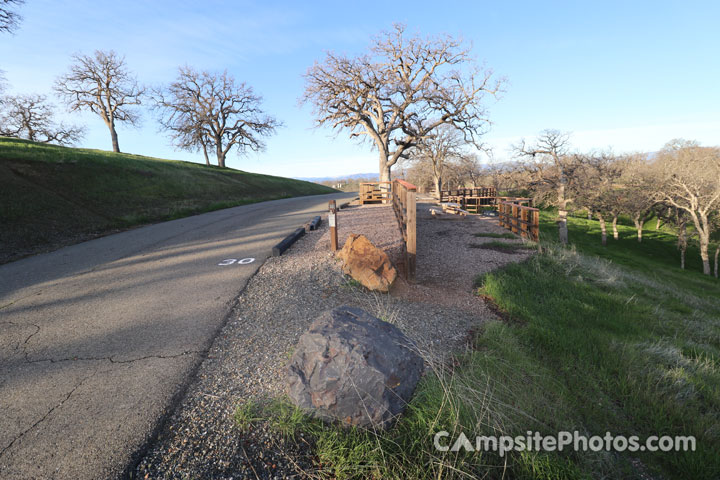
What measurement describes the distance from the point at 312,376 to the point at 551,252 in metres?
8.52

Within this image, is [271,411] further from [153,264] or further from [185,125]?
[185,125]

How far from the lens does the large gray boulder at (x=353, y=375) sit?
2637 mm

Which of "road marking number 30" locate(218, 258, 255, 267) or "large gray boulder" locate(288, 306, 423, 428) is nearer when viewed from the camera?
"large gray boulder" locate(288, 306, 423, 428)

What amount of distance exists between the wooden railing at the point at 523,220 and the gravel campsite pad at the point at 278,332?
310 centimetres

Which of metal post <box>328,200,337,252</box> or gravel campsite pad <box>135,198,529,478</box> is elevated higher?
metal post <box>328,200,337,252</box>

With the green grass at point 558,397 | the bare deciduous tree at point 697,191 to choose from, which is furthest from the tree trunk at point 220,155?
the bare deciduous tree at point 697,191

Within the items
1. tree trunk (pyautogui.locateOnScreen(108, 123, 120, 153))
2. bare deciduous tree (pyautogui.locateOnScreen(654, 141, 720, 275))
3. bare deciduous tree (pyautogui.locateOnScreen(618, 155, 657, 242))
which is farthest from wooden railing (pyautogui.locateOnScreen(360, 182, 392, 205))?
tree trunk (pyautogui.locateOnScreen(108, 123, 120, 153))

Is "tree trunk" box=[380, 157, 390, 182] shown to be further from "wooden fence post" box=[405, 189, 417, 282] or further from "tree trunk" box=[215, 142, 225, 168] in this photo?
"tree trunk" box=[215, 142, 225, 168]

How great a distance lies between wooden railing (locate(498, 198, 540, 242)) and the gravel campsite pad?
10.2 ft

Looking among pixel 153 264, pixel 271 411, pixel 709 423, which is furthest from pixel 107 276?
pixel 709 423

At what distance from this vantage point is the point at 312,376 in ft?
8.99

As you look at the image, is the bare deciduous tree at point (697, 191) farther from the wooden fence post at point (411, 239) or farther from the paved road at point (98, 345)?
the paved road at point (98, 345)

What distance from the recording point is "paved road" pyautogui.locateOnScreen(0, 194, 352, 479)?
2.48 meters

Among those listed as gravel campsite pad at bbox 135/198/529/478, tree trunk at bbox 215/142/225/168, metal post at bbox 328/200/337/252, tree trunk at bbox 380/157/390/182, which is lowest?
gravel campsite pad at bbox 135/198/529/478
